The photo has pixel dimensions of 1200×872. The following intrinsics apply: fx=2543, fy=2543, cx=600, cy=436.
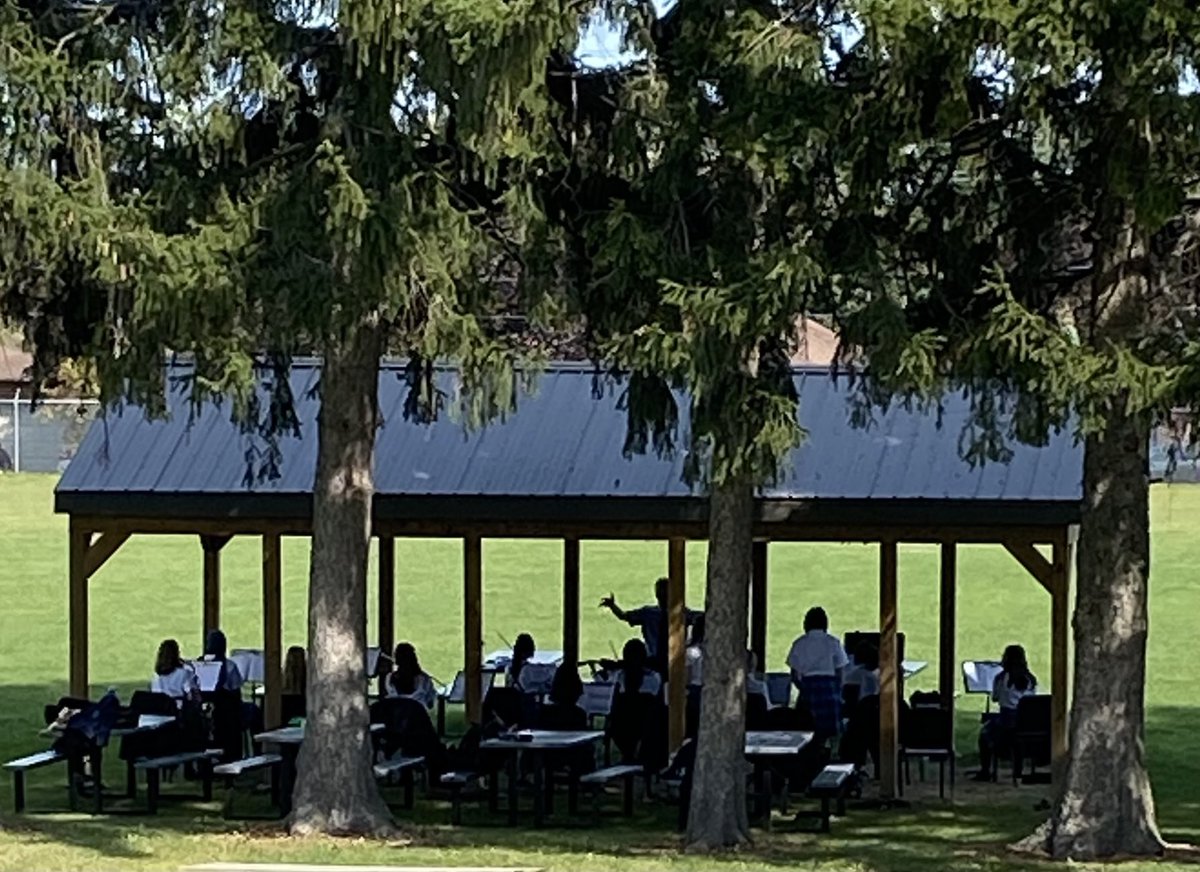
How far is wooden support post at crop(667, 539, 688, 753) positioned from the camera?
19375 mm

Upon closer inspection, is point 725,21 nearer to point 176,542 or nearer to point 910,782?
point 910,782

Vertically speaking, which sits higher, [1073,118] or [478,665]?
[1073,118]

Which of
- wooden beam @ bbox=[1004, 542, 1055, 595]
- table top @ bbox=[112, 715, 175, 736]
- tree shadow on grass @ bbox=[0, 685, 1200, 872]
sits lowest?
tree shadow on grass @ bbox=[0, 685, 1200, 872]

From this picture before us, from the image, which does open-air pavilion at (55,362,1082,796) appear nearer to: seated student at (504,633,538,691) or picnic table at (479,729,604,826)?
picnic table at (479,729,604,826)

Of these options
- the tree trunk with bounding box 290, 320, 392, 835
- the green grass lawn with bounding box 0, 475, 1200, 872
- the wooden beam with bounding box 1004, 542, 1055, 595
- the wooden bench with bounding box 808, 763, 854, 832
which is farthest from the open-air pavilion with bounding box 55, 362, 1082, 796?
the tree trunk with bounding box 290, 320, 392, 835

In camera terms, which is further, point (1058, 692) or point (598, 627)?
point (598, 627)

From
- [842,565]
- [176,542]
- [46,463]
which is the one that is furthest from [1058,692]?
[46,463]

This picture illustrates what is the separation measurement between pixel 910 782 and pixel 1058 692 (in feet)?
7.16

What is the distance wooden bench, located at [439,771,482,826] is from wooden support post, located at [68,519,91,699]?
393cm

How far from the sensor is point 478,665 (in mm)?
20891

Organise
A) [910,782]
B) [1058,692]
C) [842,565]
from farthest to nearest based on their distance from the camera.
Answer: [842,565], [910,782], [1058,692]

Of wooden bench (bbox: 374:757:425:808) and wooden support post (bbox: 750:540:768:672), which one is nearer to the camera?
wooden bench (bbox: 374:757:425:808)

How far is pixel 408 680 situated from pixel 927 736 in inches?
163

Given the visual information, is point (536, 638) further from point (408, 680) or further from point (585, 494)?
point (585, 494)
